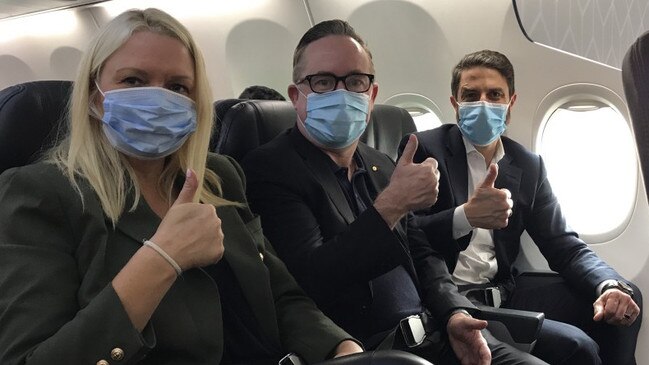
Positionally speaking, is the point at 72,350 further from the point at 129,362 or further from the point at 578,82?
the point at 578,82

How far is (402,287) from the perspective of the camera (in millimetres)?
2090

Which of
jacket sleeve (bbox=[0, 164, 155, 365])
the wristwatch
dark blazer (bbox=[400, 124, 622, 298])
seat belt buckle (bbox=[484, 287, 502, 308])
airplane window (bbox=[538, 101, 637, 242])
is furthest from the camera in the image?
airplane window (bbox=[538, 101, 637, 242])

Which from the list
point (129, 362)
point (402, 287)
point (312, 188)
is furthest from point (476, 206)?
point (129, 362)

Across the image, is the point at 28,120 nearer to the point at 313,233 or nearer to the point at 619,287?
the point at 313,233

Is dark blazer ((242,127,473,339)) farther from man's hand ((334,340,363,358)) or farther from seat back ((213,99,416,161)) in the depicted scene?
man's hand ((334,340,363,358))

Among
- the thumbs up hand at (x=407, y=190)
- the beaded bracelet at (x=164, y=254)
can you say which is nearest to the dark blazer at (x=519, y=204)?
the thumbs up hand at (x=407, y=190)

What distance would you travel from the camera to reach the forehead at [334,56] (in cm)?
218

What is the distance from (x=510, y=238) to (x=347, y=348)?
1.42m

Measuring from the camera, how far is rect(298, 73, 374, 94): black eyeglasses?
2209 millimetres

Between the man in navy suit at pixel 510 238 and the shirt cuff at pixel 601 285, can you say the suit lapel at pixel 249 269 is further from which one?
the shirt cuff at pixel 601 285

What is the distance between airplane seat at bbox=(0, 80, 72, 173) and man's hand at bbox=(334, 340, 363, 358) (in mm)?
904

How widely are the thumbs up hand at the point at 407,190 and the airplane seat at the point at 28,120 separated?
0.90 m

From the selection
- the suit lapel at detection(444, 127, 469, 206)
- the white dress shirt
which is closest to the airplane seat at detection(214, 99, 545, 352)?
the white dress shirt

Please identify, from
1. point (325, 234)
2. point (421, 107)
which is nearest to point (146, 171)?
point (325, 234)
